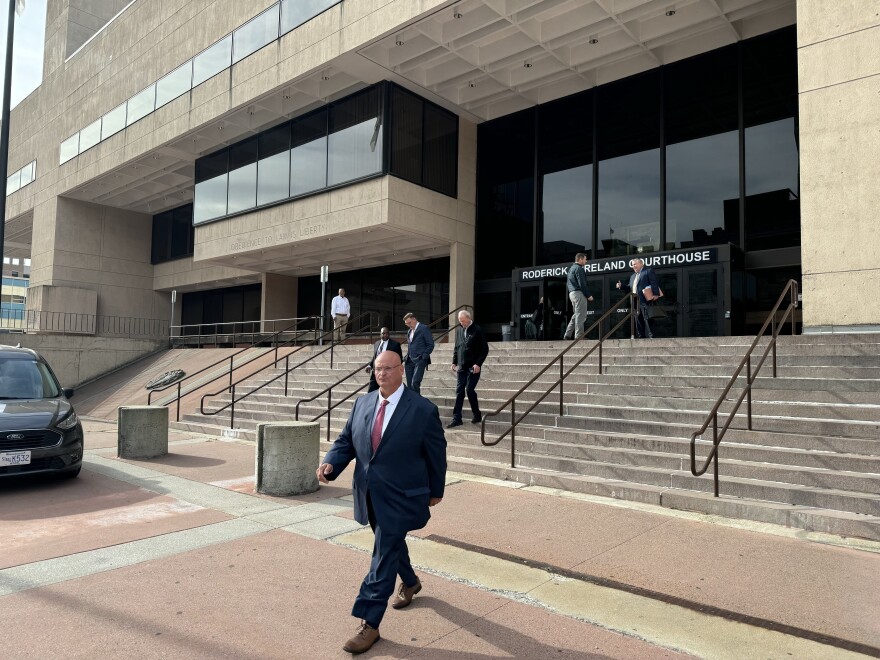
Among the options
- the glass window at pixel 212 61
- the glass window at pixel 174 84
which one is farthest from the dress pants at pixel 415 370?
the glass window at pixel 174 84

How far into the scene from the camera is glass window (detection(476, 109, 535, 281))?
19.5 metres

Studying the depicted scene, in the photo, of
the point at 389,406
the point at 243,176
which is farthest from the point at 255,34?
the point at 389,406

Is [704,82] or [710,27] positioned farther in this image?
[704,82]

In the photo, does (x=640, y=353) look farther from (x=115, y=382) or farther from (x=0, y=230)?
(x=115, y=382)

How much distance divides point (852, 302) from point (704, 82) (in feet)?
28.4

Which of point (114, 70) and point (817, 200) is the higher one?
point (114, 70)

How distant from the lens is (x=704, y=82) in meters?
16.2

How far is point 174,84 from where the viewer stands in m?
23.2

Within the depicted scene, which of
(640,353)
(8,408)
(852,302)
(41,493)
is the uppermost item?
(852,302)

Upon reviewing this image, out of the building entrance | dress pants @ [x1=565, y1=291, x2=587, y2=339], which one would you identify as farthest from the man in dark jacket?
the building entrance

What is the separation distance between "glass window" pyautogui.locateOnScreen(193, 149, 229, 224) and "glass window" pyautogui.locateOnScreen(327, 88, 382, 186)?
586 centimetres

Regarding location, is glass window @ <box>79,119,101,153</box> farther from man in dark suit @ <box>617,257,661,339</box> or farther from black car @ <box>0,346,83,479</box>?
man in dark suit @ <box>617,257,661,339</box>

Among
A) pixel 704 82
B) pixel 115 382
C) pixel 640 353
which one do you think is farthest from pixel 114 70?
pixel 640 353

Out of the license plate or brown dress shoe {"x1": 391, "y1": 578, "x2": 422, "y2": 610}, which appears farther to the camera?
the license plate
